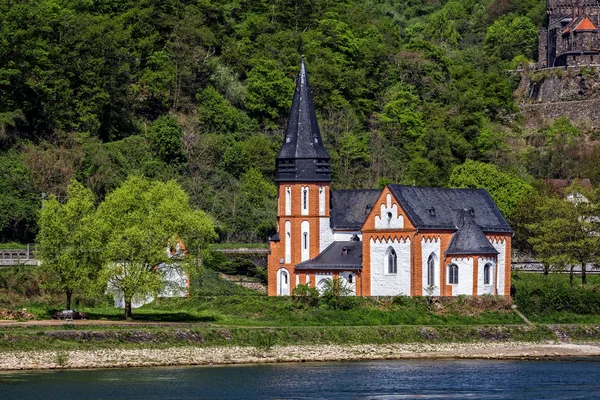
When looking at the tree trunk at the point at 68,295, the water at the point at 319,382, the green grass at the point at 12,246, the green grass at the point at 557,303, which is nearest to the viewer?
the water at the point at 319,382

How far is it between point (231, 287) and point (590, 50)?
6155 cm

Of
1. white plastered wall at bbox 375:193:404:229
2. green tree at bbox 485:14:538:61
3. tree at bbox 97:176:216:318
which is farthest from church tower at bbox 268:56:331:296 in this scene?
green tree at bbox 485:14:538:61

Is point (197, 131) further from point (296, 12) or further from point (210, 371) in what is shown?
point (210, 371)

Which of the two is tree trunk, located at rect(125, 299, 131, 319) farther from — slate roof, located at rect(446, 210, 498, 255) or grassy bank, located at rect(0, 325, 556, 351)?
slate roof, located at rect(446, 210, 498, 255)

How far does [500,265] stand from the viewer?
98875 millimetres

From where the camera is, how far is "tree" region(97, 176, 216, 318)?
8325cm

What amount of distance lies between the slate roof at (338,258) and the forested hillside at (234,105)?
48.9ft

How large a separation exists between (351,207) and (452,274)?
8.22m

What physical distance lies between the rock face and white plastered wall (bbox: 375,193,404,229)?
54451 mm

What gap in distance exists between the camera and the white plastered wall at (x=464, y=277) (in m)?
96.4

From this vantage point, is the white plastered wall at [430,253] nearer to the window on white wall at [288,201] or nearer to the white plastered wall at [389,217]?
the white plastered wall at [389,217]

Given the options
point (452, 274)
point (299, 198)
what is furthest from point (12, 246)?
point (452, 274)

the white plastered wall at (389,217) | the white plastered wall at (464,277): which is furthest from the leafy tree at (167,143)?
the white plastered wall at (464,277)

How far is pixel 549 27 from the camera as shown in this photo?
158000mm
